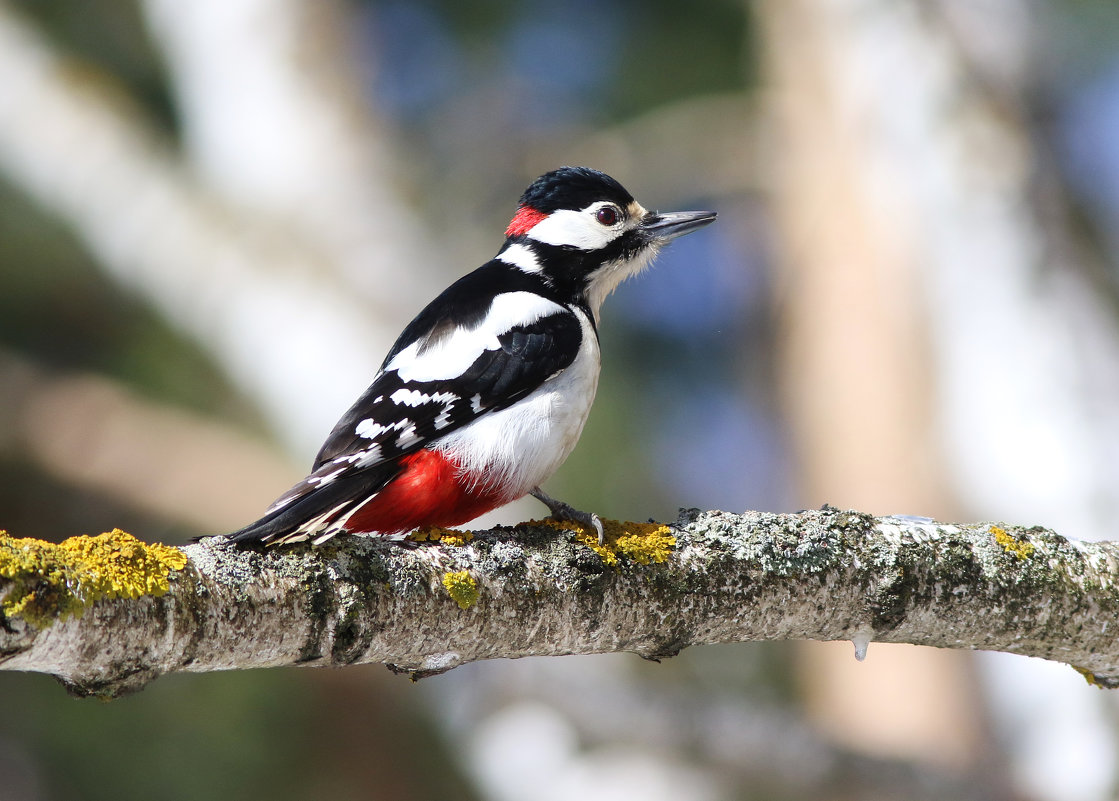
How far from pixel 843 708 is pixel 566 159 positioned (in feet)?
13.4

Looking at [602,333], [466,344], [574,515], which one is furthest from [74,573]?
[602,333]

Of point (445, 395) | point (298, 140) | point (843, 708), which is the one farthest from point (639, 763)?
point (298, 140)

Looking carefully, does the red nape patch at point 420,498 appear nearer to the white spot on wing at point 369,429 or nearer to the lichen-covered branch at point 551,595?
the white spot on wing at point 369,429

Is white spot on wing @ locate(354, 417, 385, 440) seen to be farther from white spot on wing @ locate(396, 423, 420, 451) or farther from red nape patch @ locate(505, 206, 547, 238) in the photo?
red nape patch @ locate(505, 206, 547, 238)

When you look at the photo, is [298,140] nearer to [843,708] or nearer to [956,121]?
[956,121]

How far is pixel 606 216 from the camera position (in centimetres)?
338

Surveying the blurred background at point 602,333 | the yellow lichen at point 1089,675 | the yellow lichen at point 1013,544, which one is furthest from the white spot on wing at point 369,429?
the blurred background at point 602,333

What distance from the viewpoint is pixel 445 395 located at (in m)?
2.68

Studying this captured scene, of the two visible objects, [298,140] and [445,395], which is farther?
[298,140]

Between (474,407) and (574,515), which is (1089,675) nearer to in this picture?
(574,515)

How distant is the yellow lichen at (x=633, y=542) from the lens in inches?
75.6

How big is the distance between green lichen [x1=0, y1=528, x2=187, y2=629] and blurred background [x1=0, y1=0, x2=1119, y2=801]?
11.7 feet

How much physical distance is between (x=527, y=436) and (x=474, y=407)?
0.15 m

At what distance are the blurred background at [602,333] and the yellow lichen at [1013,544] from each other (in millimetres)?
2594
